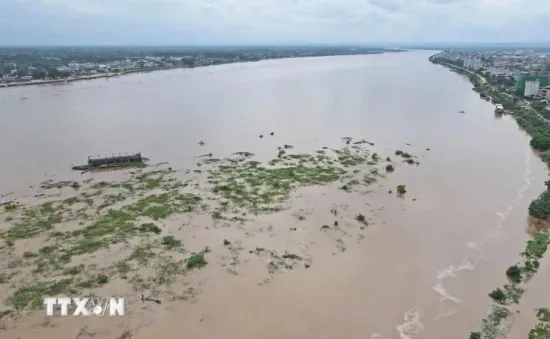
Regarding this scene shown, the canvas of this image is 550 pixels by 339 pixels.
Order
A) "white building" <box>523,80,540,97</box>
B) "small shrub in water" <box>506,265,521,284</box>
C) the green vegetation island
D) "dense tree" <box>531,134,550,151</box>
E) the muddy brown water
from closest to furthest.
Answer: the green vegetation island < the muddy brown water < "small shrub in water" <box>506,265,521,284</box> < "dense tree" <box>531,134,550,151</box> < "white building" <box>523,80,540,97</box>

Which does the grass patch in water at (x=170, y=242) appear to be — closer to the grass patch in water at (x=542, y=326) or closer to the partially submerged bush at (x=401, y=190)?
the partially submerged bush at (x=401, y=190)

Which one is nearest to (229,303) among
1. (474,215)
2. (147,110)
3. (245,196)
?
(245,196)

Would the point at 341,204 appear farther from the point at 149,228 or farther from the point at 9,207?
the point at 9,207

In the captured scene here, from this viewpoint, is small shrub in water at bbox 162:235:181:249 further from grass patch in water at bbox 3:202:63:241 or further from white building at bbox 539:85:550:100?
white building at bbox 539:85:550:100

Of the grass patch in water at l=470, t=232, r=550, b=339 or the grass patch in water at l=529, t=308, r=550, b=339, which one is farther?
the grass patch in water at l=470, t=232, r=550, b=339

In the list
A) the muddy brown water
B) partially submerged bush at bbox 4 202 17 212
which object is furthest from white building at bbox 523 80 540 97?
partially submerged bush at bbox 4 202 17 212

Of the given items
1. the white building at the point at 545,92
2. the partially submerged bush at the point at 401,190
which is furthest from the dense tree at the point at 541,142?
the white building at the point at 545,92

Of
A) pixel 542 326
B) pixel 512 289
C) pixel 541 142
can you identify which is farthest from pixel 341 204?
pixel 541 142
